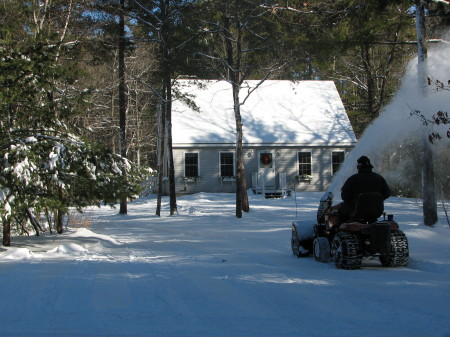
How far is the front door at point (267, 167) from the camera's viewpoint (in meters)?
31.0

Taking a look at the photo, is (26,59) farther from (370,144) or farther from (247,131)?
(247,131)

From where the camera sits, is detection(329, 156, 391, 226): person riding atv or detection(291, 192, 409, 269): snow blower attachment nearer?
detection(291, 192, 409, 269): snow blower attachment

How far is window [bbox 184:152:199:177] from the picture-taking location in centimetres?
3080

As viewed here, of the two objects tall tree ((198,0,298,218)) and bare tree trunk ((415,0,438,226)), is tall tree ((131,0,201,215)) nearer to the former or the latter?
tall tree ((198,0,298,218))

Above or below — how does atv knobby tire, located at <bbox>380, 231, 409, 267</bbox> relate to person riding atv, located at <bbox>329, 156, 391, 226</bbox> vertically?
below

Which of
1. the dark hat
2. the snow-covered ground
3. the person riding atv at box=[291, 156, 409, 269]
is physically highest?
the dark hat

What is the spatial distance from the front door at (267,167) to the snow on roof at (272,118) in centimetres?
93

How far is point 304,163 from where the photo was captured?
31844 mm

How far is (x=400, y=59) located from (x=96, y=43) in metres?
17.4

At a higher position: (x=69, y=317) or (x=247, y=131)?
(x=247, y=131)

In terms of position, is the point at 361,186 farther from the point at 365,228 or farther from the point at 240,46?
the point at 240,46

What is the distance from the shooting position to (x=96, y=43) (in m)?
20.7

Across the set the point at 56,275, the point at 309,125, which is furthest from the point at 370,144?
the point at 309,125

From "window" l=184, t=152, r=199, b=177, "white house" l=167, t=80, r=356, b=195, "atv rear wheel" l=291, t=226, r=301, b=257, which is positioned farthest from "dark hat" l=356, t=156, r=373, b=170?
"window" l=184, t=152, r=199, b=177
